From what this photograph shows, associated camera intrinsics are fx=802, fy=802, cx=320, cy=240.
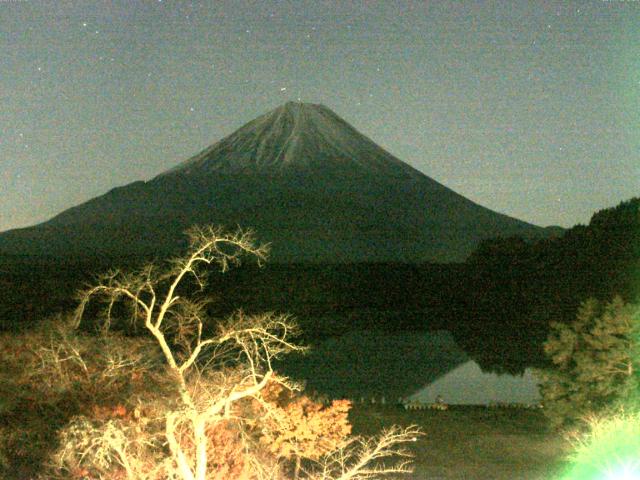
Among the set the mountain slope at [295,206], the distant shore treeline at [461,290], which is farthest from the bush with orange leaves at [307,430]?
the mountain slope at [295,206]

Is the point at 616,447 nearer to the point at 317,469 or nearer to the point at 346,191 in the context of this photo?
the point at 317,469

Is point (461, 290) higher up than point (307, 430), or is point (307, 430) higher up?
point (307, 430)

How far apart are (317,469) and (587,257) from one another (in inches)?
1131

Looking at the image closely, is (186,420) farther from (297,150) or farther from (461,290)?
(297,150)

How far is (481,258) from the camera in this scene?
55.8 metres

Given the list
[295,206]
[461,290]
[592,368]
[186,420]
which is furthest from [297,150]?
[186,420]

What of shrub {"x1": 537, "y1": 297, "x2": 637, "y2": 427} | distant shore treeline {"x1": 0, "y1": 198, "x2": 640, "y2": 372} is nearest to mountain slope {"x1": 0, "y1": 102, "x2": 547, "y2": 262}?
distant shore treeline {"x1": 0, "y1": 198, "x2": 640, "y2": 372}

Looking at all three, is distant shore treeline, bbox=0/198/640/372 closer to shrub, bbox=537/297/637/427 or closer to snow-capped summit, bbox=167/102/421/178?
shrub, bbox=537/297/637/427

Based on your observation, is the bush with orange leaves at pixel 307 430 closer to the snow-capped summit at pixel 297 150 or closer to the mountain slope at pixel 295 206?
the mountain slope at pixel 295 206

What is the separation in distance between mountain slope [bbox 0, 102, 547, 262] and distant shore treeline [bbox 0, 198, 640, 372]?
132 feet

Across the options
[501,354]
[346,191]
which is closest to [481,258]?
[501,354]

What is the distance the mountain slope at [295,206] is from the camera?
109 metres

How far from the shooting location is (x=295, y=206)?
4697 inches

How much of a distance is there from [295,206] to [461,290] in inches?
2573
